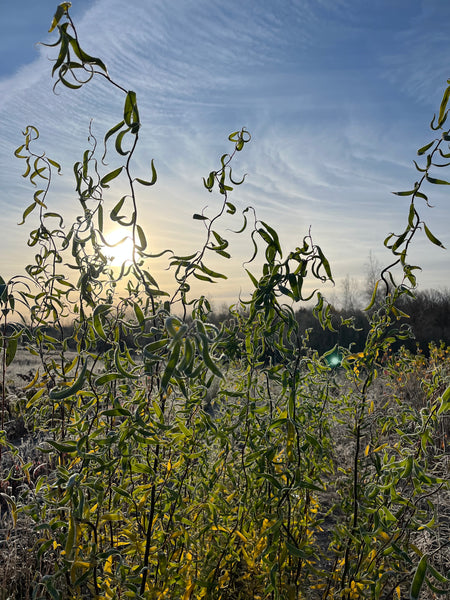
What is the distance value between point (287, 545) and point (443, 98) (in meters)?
1.27

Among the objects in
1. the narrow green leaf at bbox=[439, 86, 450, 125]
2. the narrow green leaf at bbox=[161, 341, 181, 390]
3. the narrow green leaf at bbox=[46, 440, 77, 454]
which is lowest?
the narrow green leaf at bbox=[46, 440, 77, 454]

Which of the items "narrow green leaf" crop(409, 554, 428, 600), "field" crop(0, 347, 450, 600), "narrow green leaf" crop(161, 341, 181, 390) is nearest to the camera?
"narrow green leaf" crop(161, 341, 181, 390)

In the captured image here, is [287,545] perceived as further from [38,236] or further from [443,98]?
[38,236]

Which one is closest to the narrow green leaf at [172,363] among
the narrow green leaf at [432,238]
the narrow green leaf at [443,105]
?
the narrow green leaf at [432,238]

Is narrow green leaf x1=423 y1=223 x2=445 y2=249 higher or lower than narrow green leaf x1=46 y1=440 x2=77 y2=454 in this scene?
higher

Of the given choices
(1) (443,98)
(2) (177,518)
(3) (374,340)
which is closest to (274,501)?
(2) (177,518)

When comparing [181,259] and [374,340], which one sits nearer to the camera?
[181,259]

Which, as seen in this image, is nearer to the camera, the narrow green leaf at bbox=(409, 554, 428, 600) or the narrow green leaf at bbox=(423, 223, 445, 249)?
the narrow green leaf at bbox=(409, 554, 428, 600)

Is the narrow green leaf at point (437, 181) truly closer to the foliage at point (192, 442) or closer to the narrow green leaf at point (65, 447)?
the foliage at point (192, 442)

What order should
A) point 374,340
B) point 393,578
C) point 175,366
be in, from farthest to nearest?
point 393,578 → point 374,340 → point 175,366

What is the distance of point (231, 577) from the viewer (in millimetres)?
1645

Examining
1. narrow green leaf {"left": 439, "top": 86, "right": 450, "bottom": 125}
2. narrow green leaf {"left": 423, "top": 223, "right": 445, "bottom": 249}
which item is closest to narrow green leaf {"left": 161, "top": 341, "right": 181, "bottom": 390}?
narrow green leaf {"left": 423, "top": 223, "right": 445, "bottom": 249}

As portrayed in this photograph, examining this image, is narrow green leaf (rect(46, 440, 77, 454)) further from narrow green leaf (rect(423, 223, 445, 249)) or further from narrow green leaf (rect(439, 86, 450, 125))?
narrow green leaf (rect(439, 86, 450, 125))

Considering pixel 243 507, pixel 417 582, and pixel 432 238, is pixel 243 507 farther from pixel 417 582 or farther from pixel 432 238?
pixel 432 238
